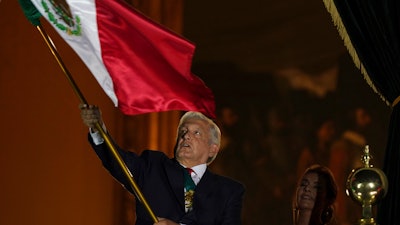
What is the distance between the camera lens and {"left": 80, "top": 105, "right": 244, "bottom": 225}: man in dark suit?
4.60 m

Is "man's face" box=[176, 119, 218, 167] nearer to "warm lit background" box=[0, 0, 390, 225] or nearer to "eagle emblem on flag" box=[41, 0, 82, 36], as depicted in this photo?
"eagle emblem on flag" box=[41, 0, 82, 36]

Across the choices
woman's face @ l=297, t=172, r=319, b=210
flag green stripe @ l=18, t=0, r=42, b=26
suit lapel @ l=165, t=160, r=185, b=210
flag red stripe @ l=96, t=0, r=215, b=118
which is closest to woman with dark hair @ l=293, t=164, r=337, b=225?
woman's face @ l=297, t=172, r=319, b=210

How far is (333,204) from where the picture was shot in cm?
507

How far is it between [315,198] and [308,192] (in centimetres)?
5

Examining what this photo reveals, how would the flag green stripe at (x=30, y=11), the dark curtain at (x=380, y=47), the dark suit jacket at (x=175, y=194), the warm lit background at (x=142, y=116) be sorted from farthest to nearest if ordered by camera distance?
the warm lit background at (x=142, y=116) < the dark curtain at (x=380, y=47) < the dark suit jacket at (x=175, y=194) < the flag green stripe at (x=30, y=11)

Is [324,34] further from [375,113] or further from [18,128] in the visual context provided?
[18,128]

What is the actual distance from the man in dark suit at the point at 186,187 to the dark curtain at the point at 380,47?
1218 mm

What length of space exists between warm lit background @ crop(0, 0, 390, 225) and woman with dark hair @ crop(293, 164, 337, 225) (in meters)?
1.40

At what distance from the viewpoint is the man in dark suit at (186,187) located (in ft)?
15.1

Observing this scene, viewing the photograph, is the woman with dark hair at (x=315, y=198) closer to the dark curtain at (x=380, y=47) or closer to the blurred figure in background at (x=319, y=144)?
the dark curtain at (x=380, y=47)

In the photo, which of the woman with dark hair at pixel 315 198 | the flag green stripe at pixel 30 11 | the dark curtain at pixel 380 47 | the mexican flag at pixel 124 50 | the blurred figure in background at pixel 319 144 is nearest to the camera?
the mexican flag at pixel 124 50

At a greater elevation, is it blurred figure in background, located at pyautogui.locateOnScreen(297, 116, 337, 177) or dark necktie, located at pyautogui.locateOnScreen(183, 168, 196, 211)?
blurred figure in background, located at pyautogui.locateOnScreen(297, 116, 337, 177)

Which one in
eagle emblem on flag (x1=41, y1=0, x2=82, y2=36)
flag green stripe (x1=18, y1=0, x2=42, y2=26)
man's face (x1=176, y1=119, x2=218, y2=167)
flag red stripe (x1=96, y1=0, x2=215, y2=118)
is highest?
flag green stripe (x1=18, y1=0, x2=42, y2=26)

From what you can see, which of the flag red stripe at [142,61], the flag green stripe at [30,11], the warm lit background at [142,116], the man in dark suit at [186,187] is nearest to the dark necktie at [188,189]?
the man in dark suit at [186,187]
